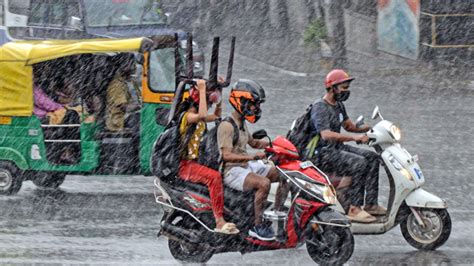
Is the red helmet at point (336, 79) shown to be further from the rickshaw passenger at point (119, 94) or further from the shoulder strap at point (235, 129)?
the rickshaw passenger at point (119, 94)

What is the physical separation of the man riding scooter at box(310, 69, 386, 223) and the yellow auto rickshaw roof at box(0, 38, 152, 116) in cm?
381

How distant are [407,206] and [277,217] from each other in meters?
1.32

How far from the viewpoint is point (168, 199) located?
10055 mm

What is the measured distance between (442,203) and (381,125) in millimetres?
923

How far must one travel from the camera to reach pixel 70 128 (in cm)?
1438

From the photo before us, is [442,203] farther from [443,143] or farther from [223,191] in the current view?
[443,143]

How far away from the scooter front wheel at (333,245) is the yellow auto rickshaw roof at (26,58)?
4867 millimetres

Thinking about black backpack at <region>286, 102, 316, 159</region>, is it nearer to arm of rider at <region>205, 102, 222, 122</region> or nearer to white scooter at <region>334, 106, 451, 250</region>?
white scooter at <region>334, 106, 451, 250</region>

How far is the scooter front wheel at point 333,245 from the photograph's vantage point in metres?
9.67

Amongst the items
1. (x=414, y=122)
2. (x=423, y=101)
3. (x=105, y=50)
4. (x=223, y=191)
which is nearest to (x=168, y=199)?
(x=223, y=191)

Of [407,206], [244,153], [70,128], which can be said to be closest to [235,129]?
[244,153]

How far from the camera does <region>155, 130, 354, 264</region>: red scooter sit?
9719 mm

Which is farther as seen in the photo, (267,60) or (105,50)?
(267,60)

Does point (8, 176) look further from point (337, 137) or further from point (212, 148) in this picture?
point (337, 137)
